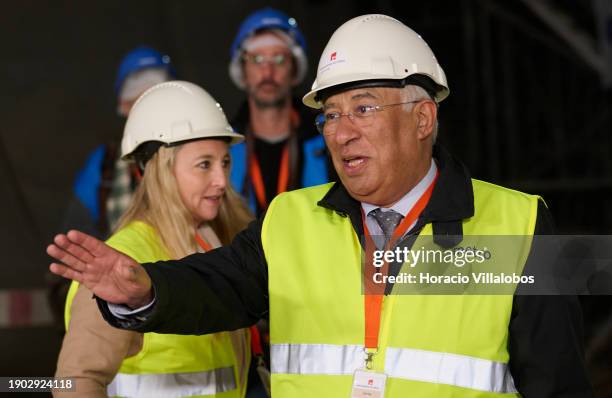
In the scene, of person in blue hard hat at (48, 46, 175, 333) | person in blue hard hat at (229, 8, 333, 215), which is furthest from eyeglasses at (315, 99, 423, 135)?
person in blue hard hat at (48, 46, 175, 333)

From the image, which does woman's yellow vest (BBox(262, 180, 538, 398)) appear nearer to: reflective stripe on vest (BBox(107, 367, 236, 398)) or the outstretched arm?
the outstretched arm

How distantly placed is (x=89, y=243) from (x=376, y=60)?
1.11 meters

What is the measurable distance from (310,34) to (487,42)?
1911 millimetres

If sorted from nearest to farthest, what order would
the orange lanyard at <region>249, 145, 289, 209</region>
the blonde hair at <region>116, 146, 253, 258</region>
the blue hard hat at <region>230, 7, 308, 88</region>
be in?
1. the blonde hair at <region>116, 146, 253, 258</region>
2. the orange lanyard at <region>249, 145, 289, 209</region>
3. the blue hard hat at <region>230, 7, 308, 88</region>

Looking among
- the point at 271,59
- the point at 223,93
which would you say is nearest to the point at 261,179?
the point at 271,59

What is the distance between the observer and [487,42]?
34.0 ft

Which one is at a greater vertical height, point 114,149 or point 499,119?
point 499,119

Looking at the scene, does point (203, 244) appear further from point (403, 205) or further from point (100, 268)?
point (100, 268)

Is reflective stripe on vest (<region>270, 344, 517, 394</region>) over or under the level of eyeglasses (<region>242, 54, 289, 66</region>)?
under

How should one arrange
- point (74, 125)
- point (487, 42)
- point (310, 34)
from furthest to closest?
point (487, 42) → point (310, 34) → point (74, 125)

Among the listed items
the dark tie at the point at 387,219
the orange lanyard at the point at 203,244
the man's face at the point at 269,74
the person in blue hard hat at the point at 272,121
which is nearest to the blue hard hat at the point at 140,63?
the person in blue hard hat at the point at 272,121

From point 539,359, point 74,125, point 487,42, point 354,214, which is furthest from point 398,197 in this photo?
point 487,42

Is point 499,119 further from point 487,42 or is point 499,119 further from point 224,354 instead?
point 224,354

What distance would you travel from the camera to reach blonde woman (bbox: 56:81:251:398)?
327 centimetres
